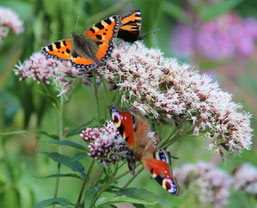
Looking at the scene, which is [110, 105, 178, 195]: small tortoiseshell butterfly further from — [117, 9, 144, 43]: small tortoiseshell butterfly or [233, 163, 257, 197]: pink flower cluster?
[233, 163, 257, 197]: pink flower cluster

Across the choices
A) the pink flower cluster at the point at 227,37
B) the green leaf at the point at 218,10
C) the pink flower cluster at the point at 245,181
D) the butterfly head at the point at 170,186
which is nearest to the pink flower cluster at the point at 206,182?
the pink flower cluster at the point at 245,181

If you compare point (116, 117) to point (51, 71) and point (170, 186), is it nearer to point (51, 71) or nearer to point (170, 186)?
point (170, 186)

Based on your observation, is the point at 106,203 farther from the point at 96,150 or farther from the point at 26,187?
the point at 26,187

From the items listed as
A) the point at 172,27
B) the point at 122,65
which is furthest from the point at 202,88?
the point at 172,27

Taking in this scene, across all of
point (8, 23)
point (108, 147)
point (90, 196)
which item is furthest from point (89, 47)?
point (8, 23)

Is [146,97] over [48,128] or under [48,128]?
under
